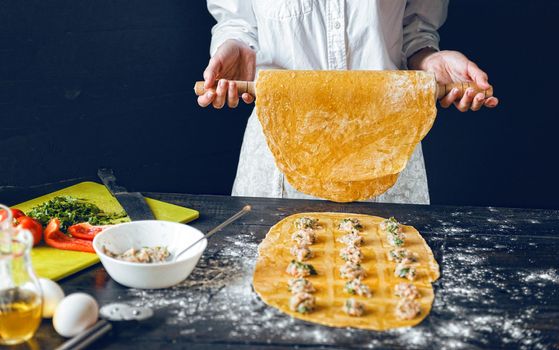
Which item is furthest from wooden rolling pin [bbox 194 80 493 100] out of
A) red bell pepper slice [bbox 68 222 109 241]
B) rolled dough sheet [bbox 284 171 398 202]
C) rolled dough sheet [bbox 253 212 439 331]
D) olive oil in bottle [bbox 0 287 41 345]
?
olive oil in bottle [bbox 0 287 41 345]

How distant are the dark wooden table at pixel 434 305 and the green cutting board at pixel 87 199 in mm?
39

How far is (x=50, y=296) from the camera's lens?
1601mm

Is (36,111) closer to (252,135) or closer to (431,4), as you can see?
(252,135)

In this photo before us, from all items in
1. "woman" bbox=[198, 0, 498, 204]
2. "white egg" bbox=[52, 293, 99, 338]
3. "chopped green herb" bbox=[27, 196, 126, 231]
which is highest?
"woman" bbox=[198, 0, 498, 204]

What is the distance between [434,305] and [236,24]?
1585mm

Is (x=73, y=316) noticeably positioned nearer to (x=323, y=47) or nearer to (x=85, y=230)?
(x=85, y=230)

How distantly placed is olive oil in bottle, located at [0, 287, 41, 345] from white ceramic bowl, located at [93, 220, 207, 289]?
0.25 metres

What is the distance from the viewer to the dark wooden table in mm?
1547

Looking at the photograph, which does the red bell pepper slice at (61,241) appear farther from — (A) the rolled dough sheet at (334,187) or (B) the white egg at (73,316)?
(A) the rolled dough sheet at (334,187)

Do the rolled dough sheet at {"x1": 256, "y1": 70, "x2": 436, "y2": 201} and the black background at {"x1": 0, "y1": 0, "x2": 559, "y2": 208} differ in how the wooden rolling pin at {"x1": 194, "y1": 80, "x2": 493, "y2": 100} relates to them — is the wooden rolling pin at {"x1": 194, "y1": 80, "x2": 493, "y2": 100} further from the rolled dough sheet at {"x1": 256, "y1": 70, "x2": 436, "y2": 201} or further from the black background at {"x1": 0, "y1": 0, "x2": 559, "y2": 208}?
the black background at {"x1": 0, "y1": 0, "x2": 559, "y2": 208}

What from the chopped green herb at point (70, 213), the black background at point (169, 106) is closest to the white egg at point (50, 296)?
the chopped green herb at point (70, 213)

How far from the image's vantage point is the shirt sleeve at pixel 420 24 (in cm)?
283

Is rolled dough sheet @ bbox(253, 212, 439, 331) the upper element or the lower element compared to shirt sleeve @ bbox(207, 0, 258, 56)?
lower

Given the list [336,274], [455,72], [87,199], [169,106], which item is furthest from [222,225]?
[169,106]
